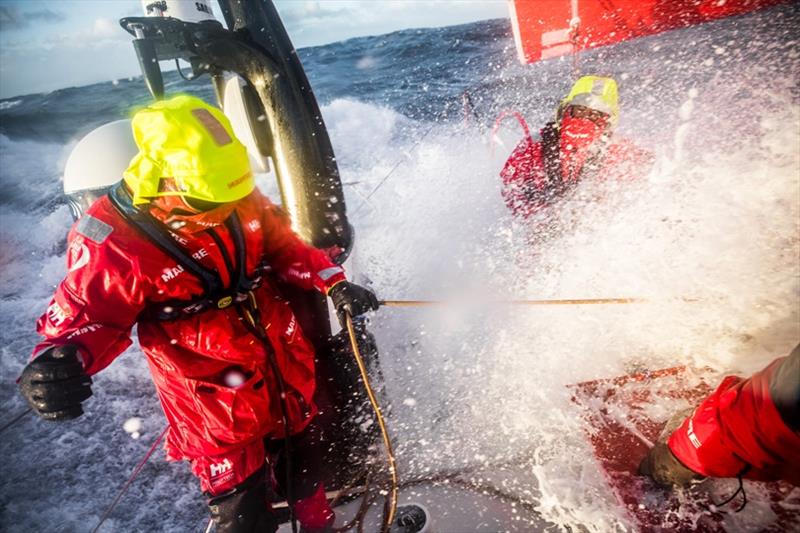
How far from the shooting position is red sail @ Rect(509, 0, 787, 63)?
10023mm

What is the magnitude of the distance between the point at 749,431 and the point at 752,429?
0.06 feet

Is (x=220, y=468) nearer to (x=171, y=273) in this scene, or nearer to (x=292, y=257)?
(x=171, y=273)

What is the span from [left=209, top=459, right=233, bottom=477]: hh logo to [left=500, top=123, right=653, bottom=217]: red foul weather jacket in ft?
12.9

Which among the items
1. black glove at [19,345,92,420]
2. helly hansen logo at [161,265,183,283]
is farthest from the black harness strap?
black glove at [19,345,92,420]

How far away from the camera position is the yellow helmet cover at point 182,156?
147 centimetres

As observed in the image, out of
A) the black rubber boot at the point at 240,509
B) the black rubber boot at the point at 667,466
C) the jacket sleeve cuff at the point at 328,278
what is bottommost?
the black rubber boot at the point at 667,466

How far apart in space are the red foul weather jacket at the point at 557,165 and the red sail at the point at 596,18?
7.11m

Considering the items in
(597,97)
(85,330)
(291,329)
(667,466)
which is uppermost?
(597,97)

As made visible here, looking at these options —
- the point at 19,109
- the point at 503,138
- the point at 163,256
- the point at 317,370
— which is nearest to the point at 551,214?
the point at 317,370

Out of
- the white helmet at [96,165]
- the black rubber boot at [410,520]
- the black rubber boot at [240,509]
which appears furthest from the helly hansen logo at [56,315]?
the black rubber boot at [410,520]

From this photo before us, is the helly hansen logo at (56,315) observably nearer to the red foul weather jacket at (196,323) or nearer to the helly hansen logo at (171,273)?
the red foul weather jacket at (196,323)

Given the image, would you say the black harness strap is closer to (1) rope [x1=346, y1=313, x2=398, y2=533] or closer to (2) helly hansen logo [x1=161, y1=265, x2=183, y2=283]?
(1) rope [x1=346, y1=313, x2=398, y2=533]

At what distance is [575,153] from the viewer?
4.23 meters

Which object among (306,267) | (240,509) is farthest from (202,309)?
(240,509)
